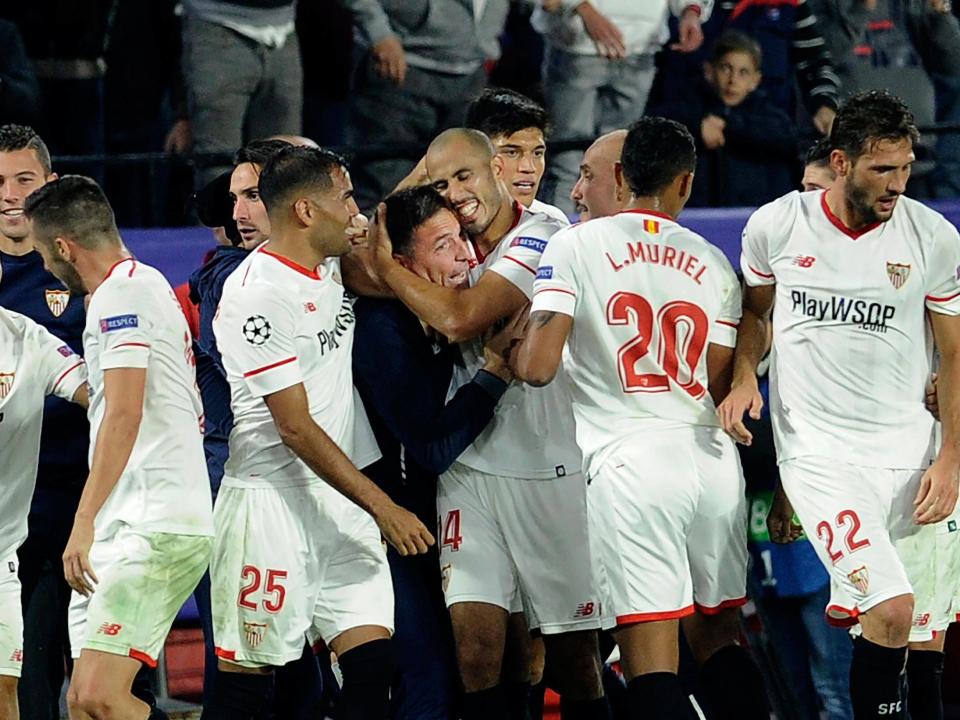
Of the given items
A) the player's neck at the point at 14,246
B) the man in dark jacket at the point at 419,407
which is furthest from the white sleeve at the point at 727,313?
the player's neck at the point at 14,246

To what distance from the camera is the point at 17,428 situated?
5.85 metres

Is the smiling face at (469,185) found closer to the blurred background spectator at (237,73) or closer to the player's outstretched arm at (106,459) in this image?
the player's outstretched arm at (106,459)

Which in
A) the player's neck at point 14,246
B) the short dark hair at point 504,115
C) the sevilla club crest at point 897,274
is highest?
the short dark hair at point 504,115

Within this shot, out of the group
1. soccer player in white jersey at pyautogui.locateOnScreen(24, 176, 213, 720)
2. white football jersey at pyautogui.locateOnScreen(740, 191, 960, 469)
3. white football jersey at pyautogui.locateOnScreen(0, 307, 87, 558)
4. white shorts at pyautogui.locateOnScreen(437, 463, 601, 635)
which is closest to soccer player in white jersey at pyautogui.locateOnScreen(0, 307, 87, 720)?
white football jersey at pyautogui.locateOnScreen(0, 307, 87, 558)

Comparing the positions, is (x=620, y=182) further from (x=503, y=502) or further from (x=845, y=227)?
(x=503, y=502)

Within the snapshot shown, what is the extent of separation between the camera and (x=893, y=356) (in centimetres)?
571

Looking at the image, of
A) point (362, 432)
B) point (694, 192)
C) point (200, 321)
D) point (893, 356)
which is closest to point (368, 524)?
point (362, 432)

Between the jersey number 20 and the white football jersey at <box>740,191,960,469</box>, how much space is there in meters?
0.36

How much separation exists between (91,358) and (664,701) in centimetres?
201

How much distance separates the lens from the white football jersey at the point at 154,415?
5.52 meters

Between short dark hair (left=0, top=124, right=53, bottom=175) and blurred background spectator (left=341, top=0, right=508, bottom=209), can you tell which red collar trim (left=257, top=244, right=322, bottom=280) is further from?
blurred background spectator (left=341, top=0, right=508, bottom=209)

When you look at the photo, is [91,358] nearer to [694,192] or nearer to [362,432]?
[362,432]

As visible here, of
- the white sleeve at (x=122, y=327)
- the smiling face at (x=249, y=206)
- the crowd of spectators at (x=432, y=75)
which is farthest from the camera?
the crowd of spectators at (x=432, y=75)

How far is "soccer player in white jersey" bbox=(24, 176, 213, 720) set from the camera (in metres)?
5.39
